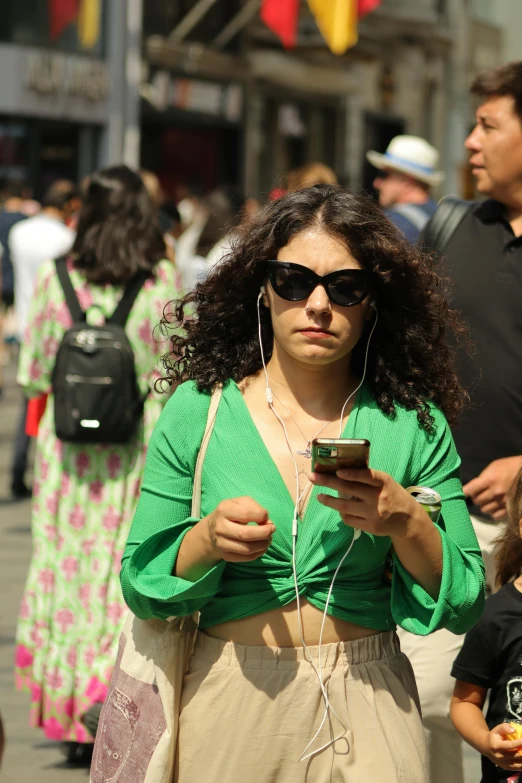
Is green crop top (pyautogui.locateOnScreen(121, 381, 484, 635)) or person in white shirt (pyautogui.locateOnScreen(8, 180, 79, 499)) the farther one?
person in white shirt (pyautogui.locateOnScreen(8, 180, 79, 499))

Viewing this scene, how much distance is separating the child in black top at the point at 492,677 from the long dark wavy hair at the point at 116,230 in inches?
91.5

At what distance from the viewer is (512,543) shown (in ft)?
11.2

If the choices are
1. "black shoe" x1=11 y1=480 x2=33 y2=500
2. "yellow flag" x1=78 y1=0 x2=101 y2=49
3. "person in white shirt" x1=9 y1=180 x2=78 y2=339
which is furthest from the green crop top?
"yellow flag" x1=78 y1=0 x2=101 y2=49

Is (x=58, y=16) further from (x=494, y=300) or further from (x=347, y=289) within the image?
(x=347, y=289)

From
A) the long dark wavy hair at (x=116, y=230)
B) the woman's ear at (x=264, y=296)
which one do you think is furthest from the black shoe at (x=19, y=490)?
the woman's ear at (x=264, y=296)

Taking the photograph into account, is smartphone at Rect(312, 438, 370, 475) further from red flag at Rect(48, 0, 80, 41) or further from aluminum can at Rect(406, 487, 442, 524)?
red flag at Rect(48, 0, 80, 41)

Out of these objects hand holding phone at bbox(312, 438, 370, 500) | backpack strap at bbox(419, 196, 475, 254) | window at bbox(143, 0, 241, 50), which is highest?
window at bbox(143, 0, 241, 50)

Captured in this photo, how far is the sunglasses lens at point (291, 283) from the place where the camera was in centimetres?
276

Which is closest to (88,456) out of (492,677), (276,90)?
(492,677)

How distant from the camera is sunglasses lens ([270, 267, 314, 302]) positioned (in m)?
2.76

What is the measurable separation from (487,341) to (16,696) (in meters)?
2.68

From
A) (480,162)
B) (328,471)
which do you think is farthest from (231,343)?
(480,162)

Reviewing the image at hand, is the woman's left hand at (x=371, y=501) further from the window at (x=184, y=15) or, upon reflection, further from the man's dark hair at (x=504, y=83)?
the window at (x=184, y=15)

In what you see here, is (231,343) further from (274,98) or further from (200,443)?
(274,98)
